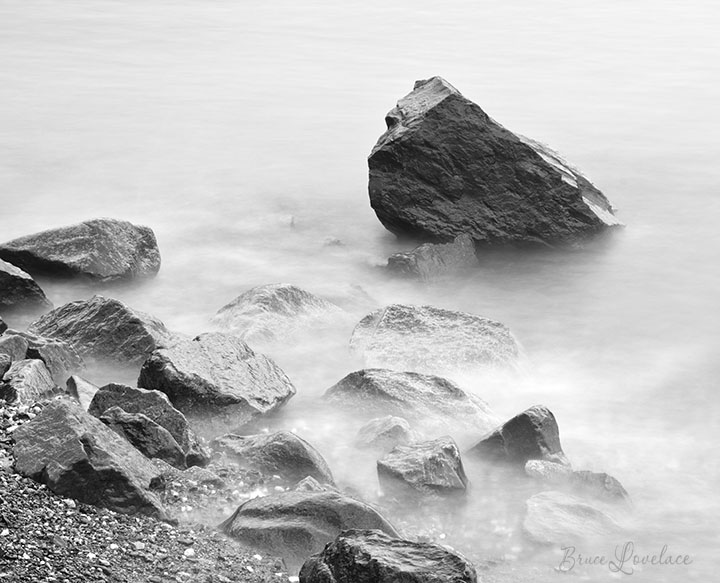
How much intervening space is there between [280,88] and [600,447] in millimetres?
11686

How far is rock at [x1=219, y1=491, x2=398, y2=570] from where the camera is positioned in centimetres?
469

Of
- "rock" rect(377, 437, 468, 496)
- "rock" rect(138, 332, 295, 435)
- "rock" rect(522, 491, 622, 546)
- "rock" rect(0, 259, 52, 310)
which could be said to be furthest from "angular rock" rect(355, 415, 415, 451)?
"rock" rect(0, 259, 52, 310)

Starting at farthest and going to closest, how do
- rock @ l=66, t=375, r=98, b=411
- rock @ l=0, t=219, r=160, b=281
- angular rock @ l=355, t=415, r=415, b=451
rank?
rock @ l=0, t=219, r=160, b=281 < angular rock @ l=355, t=415, r=415, b=451 < rock @ l=66, t=375, r=98, b=411

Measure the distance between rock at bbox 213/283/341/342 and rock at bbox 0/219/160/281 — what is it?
112cm

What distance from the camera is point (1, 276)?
7.67 meters

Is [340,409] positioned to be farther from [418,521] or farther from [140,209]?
[140,209]

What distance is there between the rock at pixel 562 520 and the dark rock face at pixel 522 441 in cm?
37

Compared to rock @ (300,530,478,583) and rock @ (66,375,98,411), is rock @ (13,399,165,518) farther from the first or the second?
rock @ (300,530,478,583)

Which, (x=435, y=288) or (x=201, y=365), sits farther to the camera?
(x=435, y=288)

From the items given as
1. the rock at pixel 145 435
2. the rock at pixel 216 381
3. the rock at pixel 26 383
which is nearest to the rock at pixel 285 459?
the rock at pixel 145 435

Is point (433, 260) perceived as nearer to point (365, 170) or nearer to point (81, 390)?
point (365, 170)

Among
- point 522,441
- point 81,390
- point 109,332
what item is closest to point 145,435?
point 81,390

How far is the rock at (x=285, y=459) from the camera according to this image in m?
5.47

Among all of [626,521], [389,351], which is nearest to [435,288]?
[389,351]
